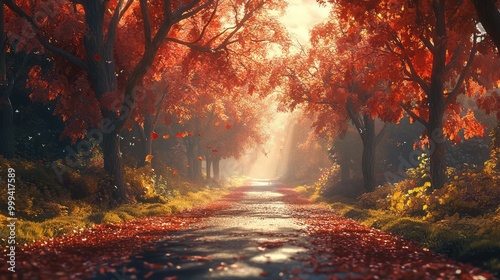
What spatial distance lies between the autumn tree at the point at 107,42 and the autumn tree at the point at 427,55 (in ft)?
20.6

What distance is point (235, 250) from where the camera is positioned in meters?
11.3

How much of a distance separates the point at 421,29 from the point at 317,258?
11.3 meters

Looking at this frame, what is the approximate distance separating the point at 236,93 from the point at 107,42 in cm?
935

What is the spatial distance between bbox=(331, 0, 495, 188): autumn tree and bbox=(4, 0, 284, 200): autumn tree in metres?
6.28

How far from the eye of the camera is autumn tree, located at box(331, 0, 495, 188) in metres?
18.3

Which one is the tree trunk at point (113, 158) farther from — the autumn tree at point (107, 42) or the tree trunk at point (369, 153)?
the tree trunk at point (369, 153)

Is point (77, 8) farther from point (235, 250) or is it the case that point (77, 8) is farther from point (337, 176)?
point (337, 176)

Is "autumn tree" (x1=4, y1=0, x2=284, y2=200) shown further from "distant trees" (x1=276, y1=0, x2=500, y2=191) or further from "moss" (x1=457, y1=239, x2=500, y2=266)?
"moss" (x1=457, y1=239, x2=500, y2=266)

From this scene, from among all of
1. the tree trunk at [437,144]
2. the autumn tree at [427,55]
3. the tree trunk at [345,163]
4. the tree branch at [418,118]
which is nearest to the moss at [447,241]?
the tree trunk at [437,144]

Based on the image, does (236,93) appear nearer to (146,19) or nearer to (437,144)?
(146,19)

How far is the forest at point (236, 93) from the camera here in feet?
38.4

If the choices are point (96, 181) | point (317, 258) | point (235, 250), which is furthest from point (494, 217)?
point (96, 181)

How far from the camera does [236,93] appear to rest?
29.7 meters

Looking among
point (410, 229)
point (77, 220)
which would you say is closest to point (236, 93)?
point (77, 220)
